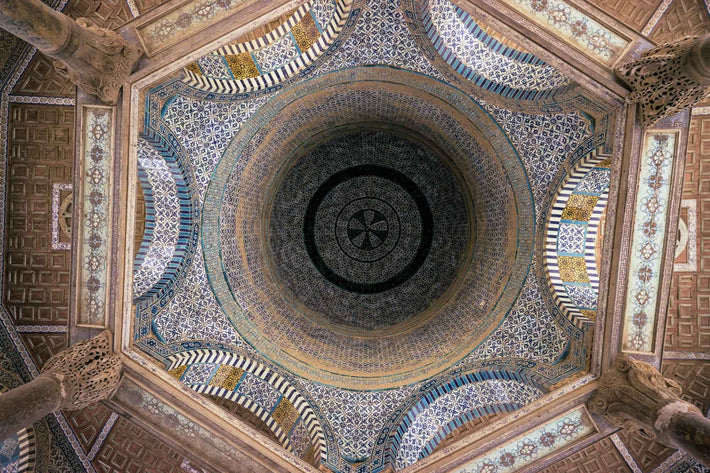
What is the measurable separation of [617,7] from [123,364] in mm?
6261

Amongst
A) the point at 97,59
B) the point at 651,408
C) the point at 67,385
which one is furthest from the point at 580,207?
the point at 67,385

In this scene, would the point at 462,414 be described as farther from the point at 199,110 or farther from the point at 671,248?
the point at 199,110

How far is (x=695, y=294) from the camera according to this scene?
5008 mm

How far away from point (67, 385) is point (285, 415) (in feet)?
9.42

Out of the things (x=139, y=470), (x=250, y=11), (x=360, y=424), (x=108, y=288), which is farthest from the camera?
(x=360, y=424)

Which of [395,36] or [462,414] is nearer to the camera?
[395,36]

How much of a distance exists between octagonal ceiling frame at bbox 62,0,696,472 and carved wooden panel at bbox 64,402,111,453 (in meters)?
0.86

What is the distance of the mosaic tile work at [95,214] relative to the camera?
4.47 meters

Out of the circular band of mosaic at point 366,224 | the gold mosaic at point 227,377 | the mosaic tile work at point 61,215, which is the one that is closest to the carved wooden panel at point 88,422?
the gold mosaic at point 227,377

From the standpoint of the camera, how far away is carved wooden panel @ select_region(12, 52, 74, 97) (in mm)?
4965

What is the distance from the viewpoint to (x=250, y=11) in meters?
4.41

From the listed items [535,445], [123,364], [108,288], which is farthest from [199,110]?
[535,445]

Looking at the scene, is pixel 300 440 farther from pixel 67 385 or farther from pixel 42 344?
pixel 42 344

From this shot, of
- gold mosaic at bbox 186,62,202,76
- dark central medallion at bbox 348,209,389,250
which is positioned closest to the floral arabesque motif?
gold mosaic at bbox 186,62,202,76
